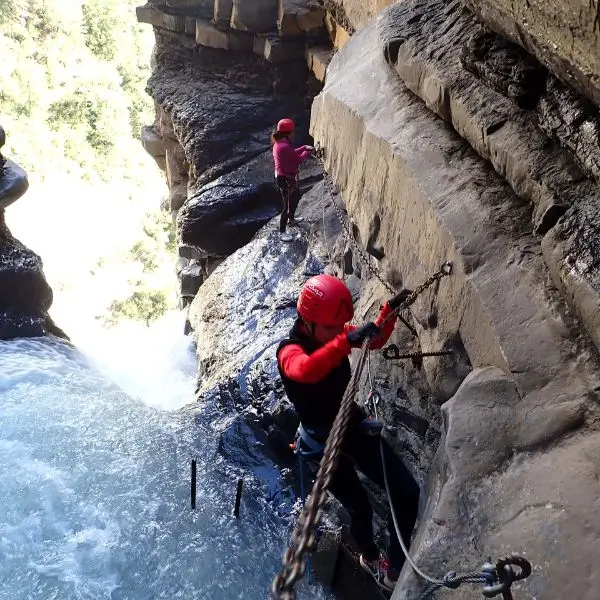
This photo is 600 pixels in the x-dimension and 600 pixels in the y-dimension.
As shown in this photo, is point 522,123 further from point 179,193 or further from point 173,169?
point 173,169

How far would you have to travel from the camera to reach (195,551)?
13.1 ft

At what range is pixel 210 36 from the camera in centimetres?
990

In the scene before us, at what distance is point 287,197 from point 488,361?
4.71 m

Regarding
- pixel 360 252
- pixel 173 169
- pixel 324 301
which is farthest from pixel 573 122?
pixel 173 169

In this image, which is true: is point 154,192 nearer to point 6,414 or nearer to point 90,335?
point 90,335

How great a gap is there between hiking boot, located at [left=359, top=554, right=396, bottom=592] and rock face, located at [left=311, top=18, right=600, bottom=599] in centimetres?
88

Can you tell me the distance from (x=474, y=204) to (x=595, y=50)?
96cm

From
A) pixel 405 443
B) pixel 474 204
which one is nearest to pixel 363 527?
pixel 405 443

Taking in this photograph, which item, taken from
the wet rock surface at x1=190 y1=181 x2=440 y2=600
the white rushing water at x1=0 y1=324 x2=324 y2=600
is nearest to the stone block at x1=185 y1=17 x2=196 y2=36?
the wet rock surface at x1=190 y1=181 x2=440 y2=600

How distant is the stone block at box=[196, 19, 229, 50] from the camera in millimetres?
9812

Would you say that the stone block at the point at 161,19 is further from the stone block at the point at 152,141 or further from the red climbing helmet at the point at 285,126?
the red climbing helmet at the point at 285,126

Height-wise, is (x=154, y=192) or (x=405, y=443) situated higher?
(x=405, y=443)

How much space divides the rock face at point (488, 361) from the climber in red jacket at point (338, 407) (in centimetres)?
42

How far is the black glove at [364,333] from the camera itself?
261 cm
